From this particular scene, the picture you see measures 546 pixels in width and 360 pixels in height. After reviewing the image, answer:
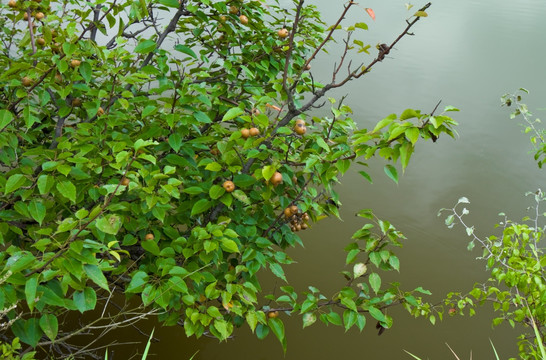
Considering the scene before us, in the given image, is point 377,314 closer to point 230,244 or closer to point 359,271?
point 359,271

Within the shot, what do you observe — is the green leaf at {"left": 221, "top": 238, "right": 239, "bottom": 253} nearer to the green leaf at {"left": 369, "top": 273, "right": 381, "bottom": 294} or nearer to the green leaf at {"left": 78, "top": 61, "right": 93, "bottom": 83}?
the green leaf at {"left": 369, "top": 273, "right": 381, "bottom": 294}

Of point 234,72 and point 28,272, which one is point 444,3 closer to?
point 234,72

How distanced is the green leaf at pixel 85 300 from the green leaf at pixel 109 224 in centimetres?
18

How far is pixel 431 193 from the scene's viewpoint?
4098 mm

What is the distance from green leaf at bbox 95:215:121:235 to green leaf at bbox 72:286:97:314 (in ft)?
0.59

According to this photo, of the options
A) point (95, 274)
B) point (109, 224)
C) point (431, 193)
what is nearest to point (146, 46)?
point (109, 224)

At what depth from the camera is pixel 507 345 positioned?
268 cm

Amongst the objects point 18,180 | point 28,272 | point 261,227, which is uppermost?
point 18,180

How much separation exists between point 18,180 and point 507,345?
9.03ft

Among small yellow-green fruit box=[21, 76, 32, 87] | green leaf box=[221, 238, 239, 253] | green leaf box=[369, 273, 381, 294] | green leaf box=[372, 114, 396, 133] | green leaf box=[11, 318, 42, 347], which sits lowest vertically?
green leaf box=[369, 273, 381, 294]

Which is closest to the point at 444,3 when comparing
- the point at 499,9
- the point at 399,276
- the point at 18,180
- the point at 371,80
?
the point at 499,9

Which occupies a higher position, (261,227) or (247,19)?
(247,19)

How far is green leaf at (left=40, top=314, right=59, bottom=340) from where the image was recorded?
1.23 meters

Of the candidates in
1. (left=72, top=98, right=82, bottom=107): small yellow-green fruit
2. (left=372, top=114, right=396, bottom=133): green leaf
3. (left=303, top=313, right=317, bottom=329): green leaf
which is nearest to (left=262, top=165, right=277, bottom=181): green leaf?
(left=372, top=114, right=396, bottom=133): green leaf
